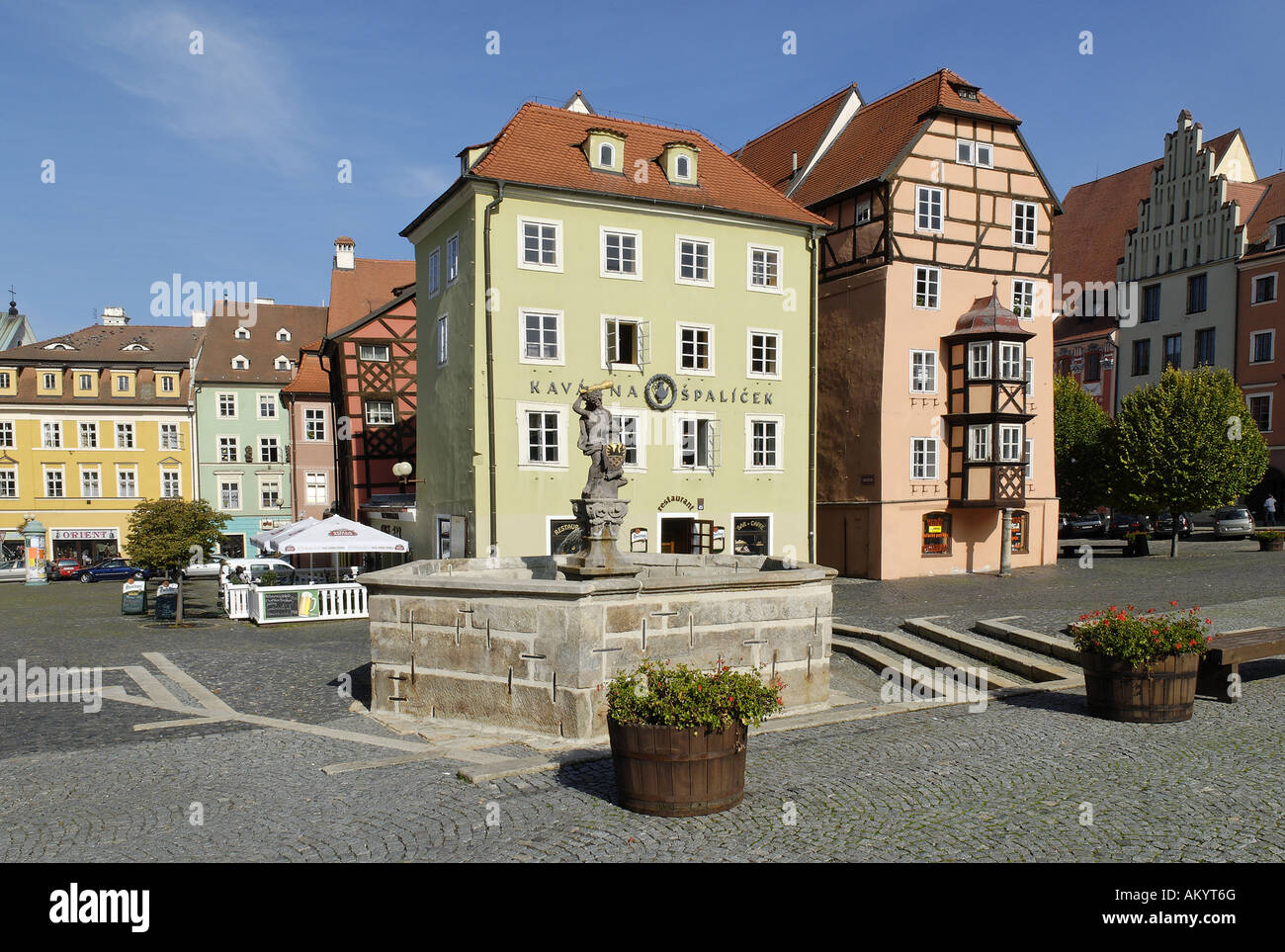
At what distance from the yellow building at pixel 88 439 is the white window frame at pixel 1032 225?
40080 millimetres

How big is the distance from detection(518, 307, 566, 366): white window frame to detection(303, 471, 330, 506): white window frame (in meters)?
23.6

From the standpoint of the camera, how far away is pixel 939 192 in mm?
29828

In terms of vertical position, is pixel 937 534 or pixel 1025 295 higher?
pixel 1025 295

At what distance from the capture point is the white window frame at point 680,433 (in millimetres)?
27156

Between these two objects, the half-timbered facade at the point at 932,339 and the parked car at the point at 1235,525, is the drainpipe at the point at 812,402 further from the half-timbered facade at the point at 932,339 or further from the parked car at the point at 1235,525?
the parked car at the point at 1235,525

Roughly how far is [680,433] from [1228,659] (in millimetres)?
17987

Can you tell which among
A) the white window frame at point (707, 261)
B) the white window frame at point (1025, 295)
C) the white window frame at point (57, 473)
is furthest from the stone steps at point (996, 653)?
the white window frame at point (57, 473)

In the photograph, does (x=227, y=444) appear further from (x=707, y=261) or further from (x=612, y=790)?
(x=612, y=790)

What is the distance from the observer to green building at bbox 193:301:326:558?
5031cm

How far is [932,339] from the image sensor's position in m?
30.0

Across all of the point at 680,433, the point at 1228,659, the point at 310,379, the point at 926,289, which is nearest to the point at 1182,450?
the point at 926,289

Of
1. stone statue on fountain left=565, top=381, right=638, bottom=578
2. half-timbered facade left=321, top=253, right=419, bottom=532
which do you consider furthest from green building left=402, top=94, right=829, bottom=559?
stone statue on fountain left=565, top=381, right=638, bottom=578

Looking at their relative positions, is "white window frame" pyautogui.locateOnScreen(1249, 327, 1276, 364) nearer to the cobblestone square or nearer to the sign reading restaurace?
the sign reading restaurace

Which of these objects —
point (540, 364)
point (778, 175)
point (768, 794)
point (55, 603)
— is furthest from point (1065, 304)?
point (768, 794)
